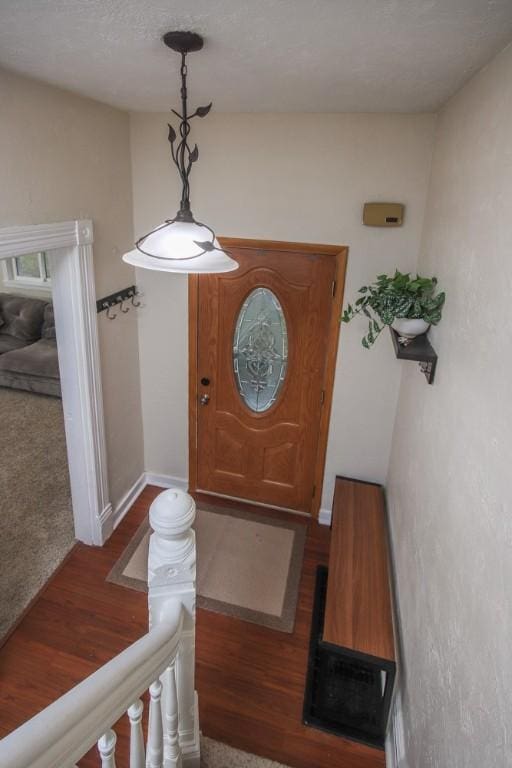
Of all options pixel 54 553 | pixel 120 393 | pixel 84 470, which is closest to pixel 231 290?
pixel 120 393

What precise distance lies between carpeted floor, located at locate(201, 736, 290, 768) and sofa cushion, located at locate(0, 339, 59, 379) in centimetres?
398

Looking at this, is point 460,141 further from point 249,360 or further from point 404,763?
point 404,763

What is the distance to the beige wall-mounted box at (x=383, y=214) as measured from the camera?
250 centimetres

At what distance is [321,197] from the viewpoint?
261cm

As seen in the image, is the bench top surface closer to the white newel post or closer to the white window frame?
the white newel post

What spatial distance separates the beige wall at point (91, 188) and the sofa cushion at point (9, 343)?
9.72 ft

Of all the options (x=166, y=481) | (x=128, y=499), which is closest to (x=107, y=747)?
(x=128, y=499)

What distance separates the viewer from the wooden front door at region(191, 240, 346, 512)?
9.34 ft

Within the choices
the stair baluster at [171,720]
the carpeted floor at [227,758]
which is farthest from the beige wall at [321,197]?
the stair baluster at [171,720]

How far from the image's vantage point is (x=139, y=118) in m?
2.70

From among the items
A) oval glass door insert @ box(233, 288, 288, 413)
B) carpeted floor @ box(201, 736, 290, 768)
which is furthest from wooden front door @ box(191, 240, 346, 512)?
carpeted floor @ box(201, 736, 290, 768)

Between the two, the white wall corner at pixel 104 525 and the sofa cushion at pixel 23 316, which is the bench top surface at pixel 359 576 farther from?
the sofa cushion at pixel 23 316

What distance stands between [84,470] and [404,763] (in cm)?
220

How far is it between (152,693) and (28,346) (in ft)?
16.5
